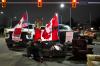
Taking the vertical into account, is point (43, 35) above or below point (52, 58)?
above

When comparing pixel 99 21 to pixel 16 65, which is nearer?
pixel 16 65

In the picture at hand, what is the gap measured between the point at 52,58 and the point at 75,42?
1.71 m

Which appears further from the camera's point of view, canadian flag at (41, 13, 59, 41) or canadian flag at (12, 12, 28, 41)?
canadian flag at (12, 12, 28, 41)

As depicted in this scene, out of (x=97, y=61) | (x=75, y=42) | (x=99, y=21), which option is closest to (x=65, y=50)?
(x=75, y=42)

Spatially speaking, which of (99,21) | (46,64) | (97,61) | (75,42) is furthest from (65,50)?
(99,21)

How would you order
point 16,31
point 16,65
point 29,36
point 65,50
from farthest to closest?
1. point 29,36
2. point 16,31
3. point 65,50
4. point 16,65

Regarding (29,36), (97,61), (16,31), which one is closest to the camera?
(97,61)

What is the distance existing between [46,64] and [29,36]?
1199 cm

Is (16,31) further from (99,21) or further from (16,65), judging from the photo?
(99,21)

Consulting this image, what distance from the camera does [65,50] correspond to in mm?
21438

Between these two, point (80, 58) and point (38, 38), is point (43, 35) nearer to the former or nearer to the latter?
point (38, 38)

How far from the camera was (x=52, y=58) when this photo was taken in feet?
64.2

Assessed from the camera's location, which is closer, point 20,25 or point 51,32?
point 51,32

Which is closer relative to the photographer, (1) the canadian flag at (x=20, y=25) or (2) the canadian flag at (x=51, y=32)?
(2) the canadian flag at (x=51, y=32)
